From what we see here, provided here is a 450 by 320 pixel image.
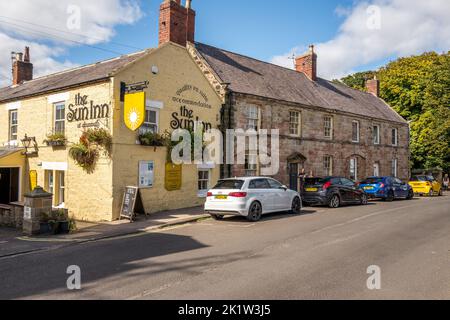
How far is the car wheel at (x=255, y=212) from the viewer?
41.5ft

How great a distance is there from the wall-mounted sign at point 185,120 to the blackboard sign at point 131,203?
3.83 meters

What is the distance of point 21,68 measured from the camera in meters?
24.7

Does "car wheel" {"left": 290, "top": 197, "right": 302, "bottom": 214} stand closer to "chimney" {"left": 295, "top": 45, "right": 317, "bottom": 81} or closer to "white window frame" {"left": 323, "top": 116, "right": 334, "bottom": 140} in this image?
"white window frame" {"left": 323, "top": 116, "right": 334, "bottom": 140}

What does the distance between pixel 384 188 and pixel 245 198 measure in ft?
38.1

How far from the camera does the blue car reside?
20.5 m

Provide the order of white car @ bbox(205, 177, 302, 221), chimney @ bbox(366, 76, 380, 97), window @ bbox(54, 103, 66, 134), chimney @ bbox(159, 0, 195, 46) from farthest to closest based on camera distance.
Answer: chimney @ bbox(366, 76, 380, 97)
chimney @ bbox(159, 0, 195, 46)
window @ bbox(54, 103, 66, 134)
white car @ bbox(205, 177, 302, 221)

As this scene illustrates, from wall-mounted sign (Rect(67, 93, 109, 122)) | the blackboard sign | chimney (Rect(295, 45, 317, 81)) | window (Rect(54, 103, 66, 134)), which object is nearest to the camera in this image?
the blackboard sign

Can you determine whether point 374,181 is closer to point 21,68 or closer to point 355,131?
point 355,131

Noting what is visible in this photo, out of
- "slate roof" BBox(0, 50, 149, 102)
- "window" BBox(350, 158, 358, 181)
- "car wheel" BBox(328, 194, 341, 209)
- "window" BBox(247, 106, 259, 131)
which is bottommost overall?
"car wheel" BBox(328, 194, 341, 209)

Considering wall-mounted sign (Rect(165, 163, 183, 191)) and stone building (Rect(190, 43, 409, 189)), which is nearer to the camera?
wall-mounted sign (Rect(165, 163, 183, 191))

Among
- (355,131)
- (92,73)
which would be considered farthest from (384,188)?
(92,73)

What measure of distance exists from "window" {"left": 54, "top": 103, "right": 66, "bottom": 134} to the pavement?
478 centimetres

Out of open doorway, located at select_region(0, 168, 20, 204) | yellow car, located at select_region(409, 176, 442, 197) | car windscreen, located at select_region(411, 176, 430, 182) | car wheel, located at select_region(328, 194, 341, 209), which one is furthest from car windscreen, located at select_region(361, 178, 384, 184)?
open doorway, located at select_region(0, 168, 20, 204)

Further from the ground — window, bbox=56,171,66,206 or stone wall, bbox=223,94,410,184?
stone wall, bbox=223,94,410,184
